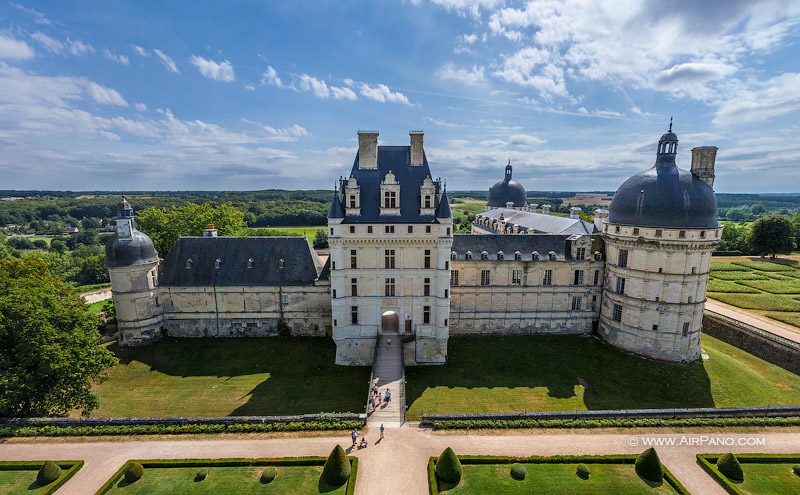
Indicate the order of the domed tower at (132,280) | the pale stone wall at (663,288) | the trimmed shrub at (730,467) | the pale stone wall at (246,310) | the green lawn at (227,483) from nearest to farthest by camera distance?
the green lawn at (227,483)
the trimmed shrub at (730,467)
the pale stone wall at (663,288)
the domed tower at (132,280)
the pale stone wall at (246,310)

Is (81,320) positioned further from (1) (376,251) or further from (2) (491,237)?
(2) (491,237)

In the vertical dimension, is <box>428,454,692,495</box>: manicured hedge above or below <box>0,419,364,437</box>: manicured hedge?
below

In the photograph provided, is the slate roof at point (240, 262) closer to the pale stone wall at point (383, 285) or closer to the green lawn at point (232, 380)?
the green lawn at point (232, 380)

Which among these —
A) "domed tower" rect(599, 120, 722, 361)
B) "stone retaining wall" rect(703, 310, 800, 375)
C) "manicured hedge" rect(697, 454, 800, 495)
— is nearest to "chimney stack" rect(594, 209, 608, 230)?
"domed tower" rect(599, 120, 722, 361)

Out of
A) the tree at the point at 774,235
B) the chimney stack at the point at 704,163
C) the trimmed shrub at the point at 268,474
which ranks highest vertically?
the chimney stack at the point at 704,163

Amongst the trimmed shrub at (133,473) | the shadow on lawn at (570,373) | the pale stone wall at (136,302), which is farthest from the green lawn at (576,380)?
the pale stone wall at (136,302)

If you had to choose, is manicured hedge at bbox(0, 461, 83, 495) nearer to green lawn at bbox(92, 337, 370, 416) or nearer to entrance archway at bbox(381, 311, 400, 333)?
green lawn at bbox(92, 337, 370, 416)

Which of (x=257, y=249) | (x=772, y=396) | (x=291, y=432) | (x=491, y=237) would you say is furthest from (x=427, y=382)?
(x=772, y=396)
